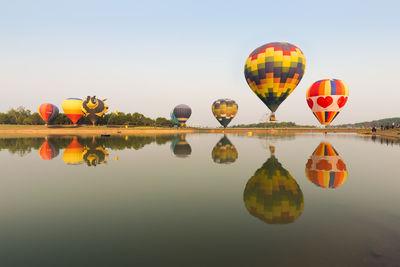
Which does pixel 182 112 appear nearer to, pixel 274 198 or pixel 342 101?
pixel 342 101

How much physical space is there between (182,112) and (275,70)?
70.8 m

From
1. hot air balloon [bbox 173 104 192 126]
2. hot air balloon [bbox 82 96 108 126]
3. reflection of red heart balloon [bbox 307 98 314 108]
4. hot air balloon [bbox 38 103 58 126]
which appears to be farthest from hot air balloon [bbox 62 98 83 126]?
reflection of red heart balloon [bbox 307 98 314 108]

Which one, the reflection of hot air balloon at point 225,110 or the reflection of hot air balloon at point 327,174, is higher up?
the reflection of hot air balloon at point 225,110

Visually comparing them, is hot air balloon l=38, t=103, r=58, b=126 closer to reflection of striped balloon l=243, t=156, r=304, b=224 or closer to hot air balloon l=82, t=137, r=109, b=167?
hot air balloon l=82, t=137, r=109, b=167

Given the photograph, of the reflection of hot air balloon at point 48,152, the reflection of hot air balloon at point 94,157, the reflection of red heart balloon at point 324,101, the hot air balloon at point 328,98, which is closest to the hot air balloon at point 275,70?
the hot air balloon at point 328,98

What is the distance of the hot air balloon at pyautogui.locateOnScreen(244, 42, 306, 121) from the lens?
122 ft

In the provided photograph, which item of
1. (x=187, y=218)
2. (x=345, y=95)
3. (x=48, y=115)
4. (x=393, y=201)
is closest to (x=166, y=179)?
(x=187, y=218)

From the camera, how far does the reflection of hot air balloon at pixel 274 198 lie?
6.58m

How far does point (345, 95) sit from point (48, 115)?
105365 millimetres

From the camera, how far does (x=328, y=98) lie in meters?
48.2

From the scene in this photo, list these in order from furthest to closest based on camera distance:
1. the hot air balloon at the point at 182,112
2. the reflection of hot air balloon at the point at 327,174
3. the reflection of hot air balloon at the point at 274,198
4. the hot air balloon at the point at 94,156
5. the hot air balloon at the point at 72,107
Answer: the hot air balloon at the point at 182,112
the hot air balloon at the point at 72,107
the hot air balloon at the point at 94,156
the reflection of hot air balloon at the point at 327,174
the reflection of hot air balloon at the point at 274,198

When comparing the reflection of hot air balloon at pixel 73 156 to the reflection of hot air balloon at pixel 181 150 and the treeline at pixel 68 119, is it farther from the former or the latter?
the treeline at pixel 68 119

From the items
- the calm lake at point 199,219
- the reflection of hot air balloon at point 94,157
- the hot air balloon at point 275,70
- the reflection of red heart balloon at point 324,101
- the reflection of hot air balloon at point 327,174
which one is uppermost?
the hot air balloon at point 275,70

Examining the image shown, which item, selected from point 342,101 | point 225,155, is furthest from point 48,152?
point 342,101
